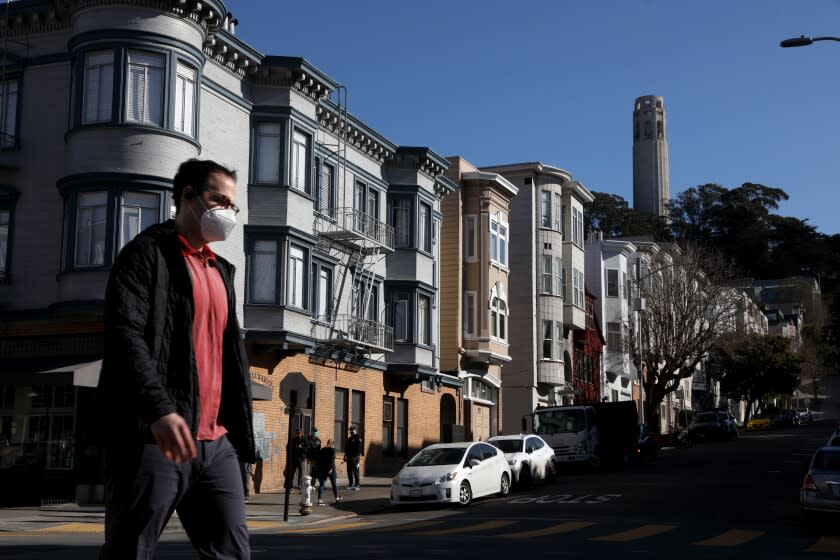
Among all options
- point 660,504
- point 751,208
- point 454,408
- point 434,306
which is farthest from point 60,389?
point 751,208

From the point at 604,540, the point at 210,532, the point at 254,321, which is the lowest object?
the point at 604,540

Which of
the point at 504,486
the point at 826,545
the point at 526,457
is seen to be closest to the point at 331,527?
the point at 504,486

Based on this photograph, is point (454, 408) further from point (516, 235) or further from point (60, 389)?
point (60, 389)

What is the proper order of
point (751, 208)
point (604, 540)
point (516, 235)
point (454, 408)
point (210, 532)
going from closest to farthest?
point (210, 532), point (604, 540), point (454, 408), point (516, 235), point (751, 208)

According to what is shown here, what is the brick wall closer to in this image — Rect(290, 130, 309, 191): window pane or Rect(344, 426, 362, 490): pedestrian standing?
Rect(344, 426, 362, 490): pedestrian standing

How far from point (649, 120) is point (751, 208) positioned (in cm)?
4512

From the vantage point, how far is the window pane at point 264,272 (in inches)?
1129

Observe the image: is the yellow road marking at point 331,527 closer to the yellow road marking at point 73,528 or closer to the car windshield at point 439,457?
the yellow road marking at point 73,528

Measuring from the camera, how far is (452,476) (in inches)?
941

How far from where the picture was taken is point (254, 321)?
93.5ft

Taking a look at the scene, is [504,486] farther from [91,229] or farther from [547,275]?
[547,275]

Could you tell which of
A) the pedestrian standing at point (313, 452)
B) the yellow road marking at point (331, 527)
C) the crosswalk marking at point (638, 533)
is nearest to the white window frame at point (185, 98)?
the pedestrian standing at point (313, 452)

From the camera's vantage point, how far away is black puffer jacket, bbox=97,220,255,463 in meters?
3.85

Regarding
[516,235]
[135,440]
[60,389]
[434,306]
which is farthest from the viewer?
[516,235]
